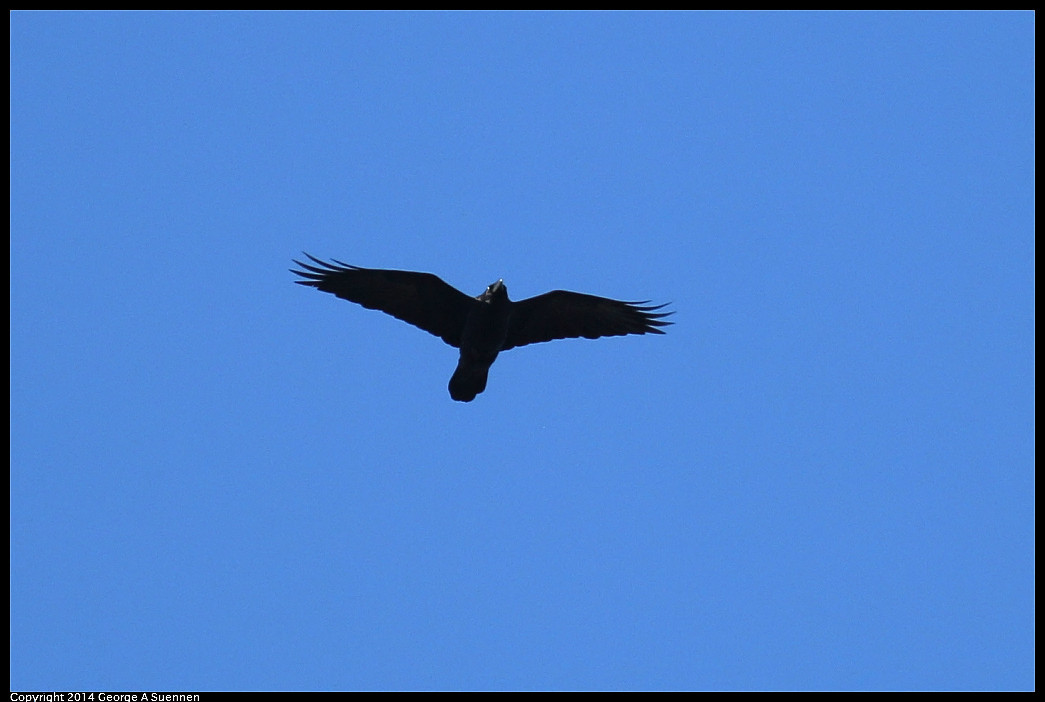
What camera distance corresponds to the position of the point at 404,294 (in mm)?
13836

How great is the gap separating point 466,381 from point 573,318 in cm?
160

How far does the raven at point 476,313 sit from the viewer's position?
13.5 m

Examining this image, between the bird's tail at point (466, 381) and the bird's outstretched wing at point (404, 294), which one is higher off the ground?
the bird's outstretched wing at point (404, 294)

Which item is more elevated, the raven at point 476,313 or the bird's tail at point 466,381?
the raven at point 476,313

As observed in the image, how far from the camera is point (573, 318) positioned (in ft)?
46.2

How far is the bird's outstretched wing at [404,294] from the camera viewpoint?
13.6 metres

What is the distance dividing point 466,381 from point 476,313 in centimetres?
82

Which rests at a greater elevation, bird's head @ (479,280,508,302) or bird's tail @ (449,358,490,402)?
bird's head @ (479,280,508,302)

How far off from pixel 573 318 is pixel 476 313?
53.5 inches

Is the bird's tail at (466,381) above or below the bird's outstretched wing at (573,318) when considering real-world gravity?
below

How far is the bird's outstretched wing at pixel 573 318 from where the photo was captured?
13.9 meters

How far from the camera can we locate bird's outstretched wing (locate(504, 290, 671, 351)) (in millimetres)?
13867
